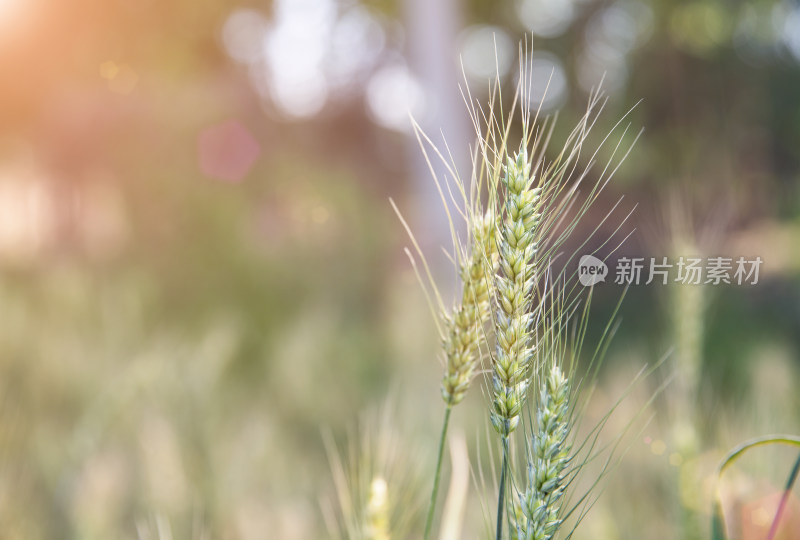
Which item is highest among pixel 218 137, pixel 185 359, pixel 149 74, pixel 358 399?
pixel 149 74

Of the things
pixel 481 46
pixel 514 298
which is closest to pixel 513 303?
pixel 514 298

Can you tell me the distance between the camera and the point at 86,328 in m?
1.88

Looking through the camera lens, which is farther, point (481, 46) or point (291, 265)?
point (481, 46)

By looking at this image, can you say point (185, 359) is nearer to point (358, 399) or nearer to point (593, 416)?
point (358, 399)

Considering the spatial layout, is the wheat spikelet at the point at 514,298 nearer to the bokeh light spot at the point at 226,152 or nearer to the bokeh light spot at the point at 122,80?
the bokeh light spot at the point at 226,152

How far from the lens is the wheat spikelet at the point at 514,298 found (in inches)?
13.2

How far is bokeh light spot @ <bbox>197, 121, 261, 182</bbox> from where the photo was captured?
299 cm

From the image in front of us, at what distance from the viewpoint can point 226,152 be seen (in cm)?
316

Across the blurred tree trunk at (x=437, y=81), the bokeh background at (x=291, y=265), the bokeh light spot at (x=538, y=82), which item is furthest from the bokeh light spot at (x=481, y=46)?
the bokeh light spot at (x=538, y=82)

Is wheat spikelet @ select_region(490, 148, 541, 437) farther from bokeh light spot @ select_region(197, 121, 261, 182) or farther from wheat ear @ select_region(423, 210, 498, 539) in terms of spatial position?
bokeh light spot @ select_region(197, 121, 261, 182)

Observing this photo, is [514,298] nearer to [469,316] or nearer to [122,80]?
[469,316]

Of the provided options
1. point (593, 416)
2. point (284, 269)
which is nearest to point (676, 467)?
point (593, 416)

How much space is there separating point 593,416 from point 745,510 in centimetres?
110

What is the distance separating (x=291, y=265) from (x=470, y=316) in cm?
238
